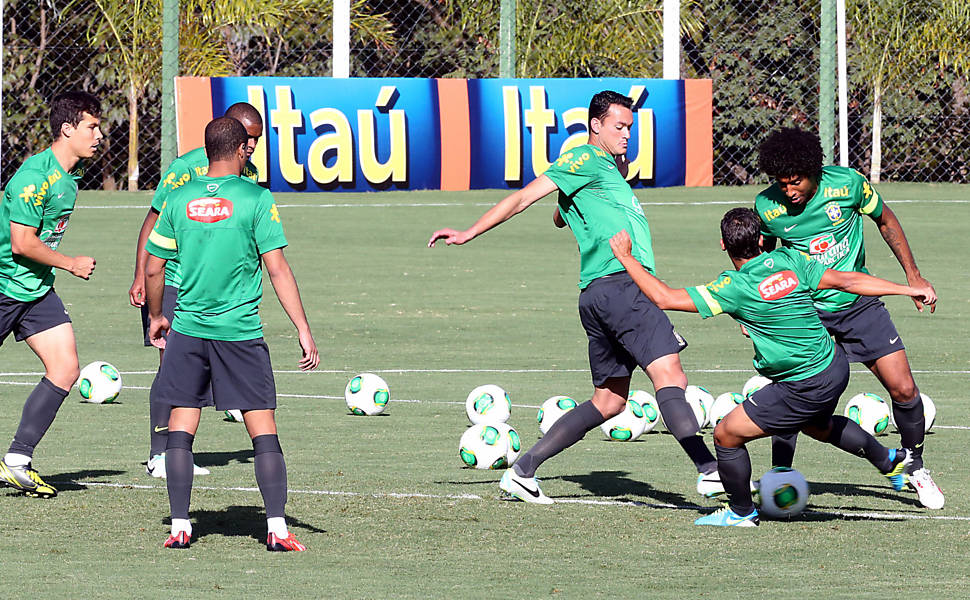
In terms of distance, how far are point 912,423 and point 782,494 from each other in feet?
4.37

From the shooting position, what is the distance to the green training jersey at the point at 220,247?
7.71 m

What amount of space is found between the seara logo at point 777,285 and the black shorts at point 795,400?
1.48 ft

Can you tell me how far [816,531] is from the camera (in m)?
8.34

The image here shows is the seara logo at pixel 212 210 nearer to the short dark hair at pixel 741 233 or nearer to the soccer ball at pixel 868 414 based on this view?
the short dark hair at pixel 741 233

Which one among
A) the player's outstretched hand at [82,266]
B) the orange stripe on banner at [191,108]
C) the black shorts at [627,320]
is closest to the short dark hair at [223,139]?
the player's outstretched hand at [82,266]

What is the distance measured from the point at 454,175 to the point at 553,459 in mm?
16009

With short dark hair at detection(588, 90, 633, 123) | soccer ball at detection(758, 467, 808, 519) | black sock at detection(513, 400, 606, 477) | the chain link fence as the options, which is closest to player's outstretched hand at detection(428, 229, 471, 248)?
short dark hair at detection(588, 90, 633, 123)

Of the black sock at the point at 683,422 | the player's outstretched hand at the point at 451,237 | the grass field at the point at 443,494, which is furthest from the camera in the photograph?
the black sock at the point at 683,422

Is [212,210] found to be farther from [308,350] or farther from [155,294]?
[155,294]

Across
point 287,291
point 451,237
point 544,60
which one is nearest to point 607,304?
point 451,237

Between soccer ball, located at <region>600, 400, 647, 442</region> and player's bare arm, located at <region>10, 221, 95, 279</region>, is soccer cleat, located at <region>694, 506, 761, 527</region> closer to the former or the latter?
A: soccer ball, located at <region>600, 400, 647, 442</region>

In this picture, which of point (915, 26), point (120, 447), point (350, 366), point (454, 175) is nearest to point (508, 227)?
point (454, 175)

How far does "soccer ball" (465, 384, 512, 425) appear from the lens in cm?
1211

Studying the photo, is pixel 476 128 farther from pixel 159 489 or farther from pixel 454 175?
pixel 159 489
